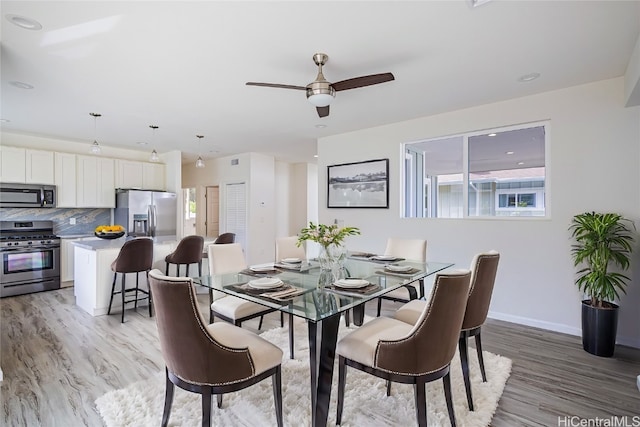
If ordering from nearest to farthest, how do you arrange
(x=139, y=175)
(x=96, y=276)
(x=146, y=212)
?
(x=96, y=276) → (x=146, y=212) → (x=139, y=175)

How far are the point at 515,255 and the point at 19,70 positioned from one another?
5.25 m

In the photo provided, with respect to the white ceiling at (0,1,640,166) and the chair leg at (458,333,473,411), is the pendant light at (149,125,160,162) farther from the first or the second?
the chair leg at (458,333,473,411)

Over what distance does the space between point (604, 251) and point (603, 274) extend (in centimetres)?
20

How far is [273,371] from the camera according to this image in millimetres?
1723

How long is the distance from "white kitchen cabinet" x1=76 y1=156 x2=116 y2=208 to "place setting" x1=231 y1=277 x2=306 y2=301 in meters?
5.11

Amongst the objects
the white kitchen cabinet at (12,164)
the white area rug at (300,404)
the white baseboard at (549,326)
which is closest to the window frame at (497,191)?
the white baseboard at (549,326)

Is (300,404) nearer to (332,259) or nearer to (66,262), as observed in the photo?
(332,259)

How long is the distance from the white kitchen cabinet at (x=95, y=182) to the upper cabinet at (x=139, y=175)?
0.14 m

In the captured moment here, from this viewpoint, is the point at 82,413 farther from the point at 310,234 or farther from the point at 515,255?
the point at 515,255

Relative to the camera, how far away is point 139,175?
6.39 meters

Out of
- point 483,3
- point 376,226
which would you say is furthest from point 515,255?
point 483,3

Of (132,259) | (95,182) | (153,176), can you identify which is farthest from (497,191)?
(95,182)

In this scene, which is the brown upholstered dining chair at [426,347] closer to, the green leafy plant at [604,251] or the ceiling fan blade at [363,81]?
the ceiling fan blade at [363,81]

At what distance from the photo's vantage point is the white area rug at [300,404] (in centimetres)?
190
